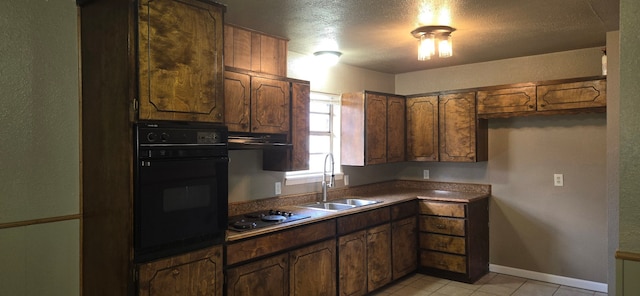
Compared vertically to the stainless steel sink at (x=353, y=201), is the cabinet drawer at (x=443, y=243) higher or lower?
lower

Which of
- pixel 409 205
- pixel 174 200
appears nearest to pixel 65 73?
pixel 174 200

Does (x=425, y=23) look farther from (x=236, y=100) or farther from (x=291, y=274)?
(x=291, y=274)

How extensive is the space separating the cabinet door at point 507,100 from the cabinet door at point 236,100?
105 inches

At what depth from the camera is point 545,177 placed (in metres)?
4.36

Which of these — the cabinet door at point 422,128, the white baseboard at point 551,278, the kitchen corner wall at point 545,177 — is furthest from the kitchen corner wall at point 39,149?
the white baseboard at point 551,278

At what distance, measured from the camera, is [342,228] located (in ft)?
11.6

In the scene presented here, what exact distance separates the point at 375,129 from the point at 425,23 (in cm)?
163

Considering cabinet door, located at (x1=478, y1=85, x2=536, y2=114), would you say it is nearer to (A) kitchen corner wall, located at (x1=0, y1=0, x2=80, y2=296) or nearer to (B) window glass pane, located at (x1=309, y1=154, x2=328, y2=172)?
(B) window glass pane, located at (x1=309, y1=154, x2=328, y2=172)

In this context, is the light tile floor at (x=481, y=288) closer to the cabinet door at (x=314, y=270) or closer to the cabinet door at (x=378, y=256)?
the cabinet door at (x=378, y=256)

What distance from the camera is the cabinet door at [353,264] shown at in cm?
354

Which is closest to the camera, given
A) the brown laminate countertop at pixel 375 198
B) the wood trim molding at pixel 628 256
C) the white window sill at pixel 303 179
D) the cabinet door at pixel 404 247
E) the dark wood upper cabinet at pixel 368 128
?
the wood trim molding at pixel 628 256

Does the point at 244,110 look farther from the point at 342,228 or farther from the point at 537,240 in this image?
the point at 537,240

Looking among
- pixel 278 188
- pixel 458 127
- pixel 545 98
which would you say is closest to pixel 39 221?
pixel 278 188

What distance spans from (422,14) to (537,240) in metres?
2.91
